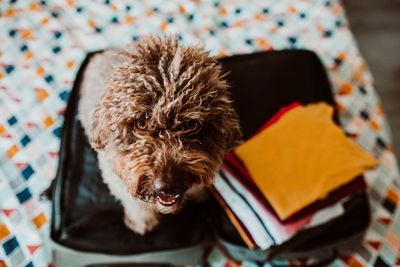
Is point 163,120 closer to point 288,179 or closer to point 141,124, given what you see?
point 141,124

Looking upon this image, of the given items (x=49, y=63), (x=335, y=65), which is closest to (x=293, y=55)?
(x=335, y=65)

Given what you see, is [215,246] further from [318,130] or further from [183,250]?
[318,130]

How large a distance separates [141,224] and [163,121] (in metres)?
0.61

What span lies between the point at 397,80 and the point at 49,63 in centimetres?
269

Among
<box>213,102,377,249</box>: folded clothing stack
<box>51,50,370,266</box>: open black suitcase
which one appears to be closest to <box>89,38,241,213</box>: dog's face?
<box>213,102,377,249</box>: folded clothing stack

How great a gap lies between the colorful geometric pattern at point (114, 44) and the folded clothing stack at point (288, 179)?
0.39m

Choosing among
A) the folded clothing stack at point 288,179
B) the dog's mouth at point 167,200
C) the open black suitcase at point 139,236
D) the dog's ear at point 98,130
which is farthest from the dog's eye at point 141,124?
the open black suitcase at point 139,236

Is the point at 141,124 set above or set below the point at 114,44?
below

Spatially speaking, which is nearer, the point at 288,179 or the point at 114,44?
the point at 288,179

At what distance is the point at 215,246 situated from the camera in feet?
5.03

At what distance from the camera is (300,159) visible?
133 cm

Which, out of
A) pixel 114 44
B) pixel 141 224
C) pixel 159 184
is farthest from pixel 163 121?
pixel 114 44

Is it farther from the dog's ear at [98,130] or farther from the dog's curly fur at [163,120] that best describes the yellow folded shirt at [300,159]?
the dog's ear at [98,130]

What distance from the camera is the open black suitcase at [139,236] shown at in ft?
4.42
